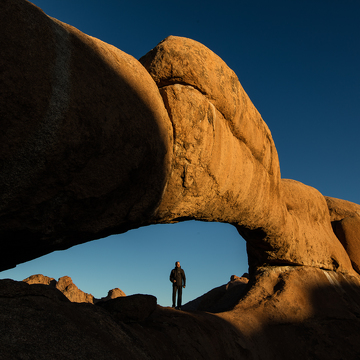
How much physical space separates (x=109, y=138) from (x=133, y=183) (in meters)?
0.54

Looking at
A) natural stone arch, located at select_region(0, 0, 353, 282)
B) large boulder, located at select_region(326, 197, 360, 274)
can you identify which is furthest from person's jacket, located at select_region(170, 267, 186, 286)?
large boulder, located at select_region(326, 197, 360, 274)

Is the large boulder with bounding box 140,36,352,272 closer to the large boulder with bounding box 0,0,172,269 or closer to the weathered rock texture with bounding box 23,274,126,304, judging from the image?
the large boulder with bounding box 0,0,172,269

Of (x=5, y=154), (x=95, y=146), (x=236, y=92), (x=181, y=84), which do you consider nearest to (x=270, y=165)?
(x=236, y=92)

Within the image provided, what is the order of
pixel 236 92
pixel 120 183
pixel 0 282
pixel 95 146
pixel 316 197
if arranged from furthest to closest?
pixel 316 197 → pixel 236 92 → pixel 120 183 → pixel 95 146 → pixel 0 282

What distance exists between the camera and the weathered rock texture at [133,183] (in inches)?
88.8

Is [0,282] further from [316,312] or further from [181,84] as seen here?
[316,312]

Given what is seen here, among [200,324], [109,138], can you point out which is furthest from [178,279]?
[109,138]

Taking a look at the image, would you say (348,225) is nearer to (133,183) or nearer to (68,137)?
(133,183)

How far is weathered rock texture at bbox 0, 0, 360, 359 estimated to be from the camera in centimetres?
226

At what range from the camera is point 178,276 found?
6.11 metres

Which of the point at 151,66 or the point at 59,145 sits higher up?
the point at 151,66

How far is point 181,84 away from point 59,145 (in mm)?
1830

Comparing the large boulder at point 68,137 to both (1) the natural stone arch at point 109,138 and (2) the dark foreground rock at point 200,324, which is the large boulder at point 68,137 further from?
(2) the dark foreground rock at point 200,324

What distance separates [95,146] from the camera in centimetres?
266
